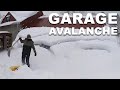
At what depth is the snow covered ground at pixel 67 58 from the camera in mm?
8781

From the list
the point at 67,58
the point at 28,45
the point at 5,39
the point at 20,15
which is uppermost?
the point at 20,15

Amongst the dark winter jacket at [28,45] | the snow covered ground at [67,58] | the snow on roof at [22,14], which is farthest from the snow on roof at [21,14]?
the dark winter jacket at [28,45]

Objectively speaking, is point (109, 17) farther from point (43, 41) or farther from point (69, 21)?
point (43, 41)

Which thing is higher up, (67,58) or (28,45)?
(28,45)

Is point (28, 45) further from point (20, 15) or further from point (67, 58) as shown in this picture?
point (67, 58)

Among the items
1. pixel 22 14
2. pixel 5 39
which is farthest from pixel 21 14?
pixel 5 39

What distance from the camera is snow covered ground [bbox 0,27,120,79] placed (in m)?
8.78

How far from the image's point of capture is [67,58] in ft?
29.3

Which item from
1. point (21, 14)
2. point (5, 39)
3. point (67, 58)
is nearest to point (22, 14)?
point (21, 14)

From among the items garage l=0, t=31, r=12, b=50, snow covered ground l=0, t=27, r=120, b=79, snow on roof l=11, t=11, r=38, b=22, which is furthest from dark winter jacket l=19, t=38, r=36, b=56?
snow on roof l=11, t=11, r=38, b=22

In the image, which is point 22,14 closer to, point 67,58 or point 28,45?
point 28,45

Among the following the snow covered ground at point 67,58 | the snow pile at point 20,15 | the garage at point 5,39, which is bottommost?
the snow covered ground at point 67,58

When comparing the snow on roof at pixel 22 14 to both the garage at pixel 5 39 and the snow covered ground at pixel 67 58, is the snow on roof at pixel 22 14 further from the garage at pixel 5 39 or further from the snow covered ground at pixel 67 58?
the garage at pixel 5 39

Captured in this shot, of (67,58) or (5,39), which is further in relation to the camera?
(5,39)
